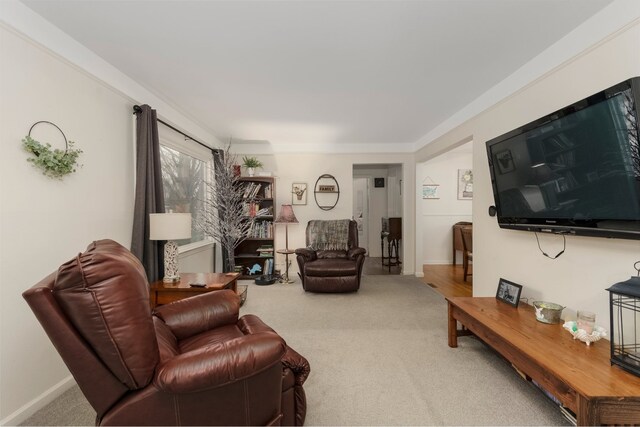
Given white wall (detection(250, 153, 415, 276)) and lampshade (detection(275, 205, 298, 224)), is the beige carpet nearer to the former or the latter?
lampshade (detection(275, 205, 298, 224))

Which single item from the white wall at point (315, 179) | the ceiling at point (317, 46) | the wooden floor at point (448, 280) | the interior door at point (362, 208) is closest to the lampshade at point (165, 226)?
the ceiling at point (317, 46)

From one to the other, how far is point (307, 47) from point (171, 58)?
1.11m

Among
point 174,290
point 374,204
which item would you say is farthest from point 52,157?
point 374,204

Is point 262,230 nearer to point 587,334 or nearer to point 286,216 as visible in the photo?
point 286,216

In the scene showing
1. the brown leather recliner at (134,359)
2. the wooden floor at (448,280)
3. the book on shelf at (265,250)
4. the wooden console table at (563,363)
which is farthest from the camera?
the book on shelf at (265,250)

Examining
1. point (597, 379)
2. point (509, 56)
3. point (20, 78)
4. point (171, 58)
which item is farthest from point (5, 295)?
point (509, 56)

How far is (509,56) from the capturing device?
89.5 inches

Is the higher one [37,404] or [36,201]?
[36,201]

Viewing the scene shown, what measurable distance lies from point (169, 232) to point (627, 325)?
10.5ft

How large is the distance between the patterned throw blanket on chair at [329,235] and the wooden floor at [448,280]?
156 centimetres

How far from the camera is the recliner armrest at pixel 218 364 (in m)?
1.07

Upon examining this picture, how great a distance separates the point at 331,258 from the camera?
14.3 ft

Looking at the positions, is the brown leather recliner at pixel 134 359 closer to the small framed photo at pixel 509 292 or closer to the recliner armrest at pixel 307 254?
the small framed photo at pixel 509 292

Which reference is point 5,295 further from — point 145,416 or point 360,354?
point 360,354
